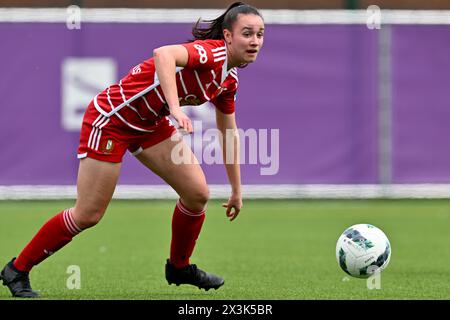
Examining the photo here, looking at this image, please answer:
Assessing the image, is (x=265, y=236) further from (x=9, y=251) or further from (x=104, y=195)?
(x=104, y=195)

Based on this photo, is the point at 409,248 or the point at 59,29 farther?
the point at 59,29

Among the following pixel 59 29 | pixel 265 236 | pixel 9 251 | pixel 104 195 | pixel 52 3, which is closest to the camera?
pixel 104 195

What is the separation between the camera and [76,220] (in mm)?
6312

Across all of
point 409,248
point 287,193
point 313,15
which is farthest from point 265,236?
point 313,15

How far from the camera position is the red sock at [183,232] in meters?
6.77

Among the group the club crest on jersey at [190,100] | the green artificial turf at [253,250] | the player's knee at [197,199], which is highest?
the club crest on jersey at [190,100]

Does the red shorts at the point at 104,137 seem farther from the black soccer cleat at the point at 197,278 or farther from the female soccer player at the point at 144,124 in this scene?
the black soccer cleat at the point at 197,278

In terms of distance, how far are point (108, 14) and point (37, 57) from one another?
3.44 ft

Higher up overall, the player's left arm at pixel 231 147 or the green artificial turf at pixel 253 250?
the player's left arm at pixel 231 147

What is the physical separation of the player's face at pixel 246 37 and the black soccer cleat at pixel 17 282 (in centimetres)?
178

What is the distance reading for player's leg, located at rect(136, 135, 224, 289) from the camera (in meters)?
6.54

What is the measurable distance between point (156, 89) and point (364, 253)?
164 cm

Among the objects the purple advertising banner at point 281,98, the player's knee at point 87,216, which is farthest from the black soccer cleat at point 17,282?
the purple advertising banner at point 281,98

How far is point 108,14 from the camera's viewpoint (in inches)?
548
